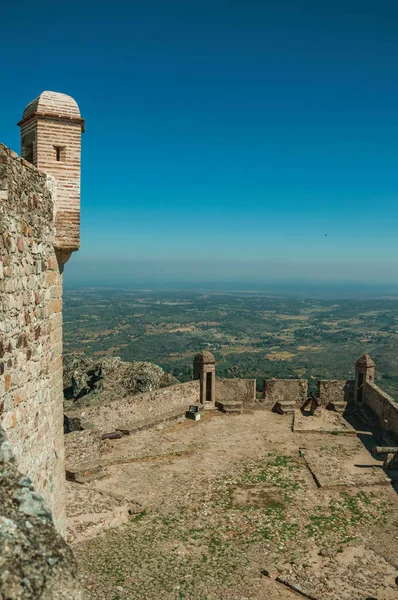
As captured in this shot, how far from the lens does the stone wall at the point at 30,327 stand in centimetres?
402

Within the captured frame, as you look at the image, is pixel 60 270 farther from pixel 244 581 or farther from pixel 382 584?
pixel 382 584

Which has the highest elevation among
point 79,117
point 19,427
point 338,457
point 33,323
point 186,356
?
point 79,117

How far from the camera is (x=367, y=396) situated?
59.9ft

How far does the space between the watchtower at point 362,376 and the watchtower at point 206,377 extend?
18.5ft

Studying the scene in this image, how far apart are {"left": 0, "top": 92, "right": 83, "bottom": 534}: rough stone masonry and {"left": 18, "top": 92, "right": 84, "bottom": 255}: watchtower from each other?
1 centimetres

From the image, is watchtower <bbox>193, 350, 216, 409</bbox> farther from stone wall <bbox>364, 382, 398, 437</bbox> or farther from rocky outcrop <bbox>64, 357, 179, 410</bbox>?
stone wall <bbox>364, 382, 398, 437</bbox>

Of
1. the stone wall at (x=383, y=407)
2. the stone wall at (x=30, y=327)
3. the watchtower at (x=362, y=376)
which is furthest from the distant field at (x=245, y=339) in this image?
the stone wall at (x=30, y=327)

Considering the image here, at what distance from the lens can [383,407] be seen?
1641 centimetres

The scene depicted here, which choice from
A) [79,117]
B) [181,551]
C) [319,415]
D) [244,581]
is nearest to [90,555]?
[181,551]

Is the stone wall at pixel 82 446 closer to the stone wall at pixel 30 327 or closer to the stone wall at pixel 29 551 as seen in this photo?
the stone wall at pixel 30 327

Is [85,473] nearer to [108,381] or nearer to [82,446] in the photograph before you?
[82,446]

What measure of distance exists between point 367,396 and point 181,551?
456 inches

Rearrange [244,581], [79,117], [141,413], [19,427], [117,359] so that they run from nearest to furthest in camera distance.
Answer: [19,427]
[79,117]
[244,581]
[141,413]
[117,359]

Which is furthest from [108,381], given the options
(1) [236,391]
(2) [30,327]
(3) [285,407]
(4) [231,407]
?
(2) [30,327]
